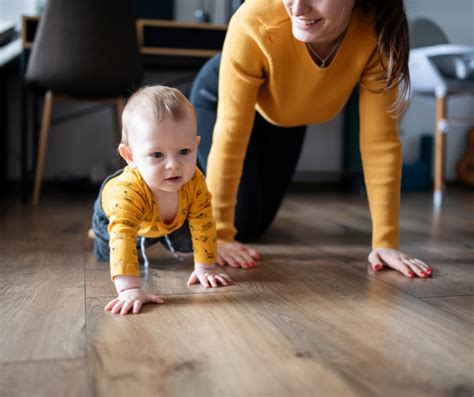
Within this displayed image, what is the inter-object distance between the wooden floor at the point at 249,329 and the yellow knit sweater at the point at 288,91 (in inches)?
6.7

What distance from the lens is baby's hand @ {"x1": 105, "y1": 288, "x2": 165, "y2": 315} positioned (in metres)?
0.99

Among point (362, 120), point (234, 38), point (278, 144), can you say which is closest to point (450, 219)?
point (278, 144)

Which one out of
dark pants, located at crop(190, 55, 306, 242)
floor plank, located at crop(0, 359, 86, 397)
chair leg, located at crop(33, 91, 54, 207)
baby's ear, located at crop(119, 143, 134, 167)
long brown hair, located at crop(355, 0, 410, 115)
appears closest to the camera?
floor plank, located at crop(0, 359, 86, 397)

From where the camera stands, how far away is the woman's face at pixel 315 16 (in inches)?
45.7

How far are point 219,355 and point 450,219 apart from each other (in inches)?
65.0

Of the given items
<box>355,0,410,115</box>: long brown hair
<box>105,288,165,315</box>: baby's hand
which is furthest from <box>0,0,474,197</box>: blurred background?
<box>105,288,165,315</box>: baby's hand

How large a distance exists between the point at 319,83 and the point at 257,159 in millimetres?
444

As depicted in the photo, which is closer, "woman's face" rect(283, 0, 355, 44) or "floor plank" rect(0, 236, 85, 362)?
"floor plank" rect(0, 236, 85, 362)

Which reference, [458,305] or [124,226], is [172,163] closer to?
[124,226]

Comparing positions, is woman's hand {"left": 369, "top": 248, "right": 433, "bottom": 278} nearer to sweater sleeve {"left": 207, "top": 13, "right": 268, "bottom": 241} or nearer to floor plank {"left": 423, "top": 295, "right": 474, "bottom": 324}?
floor plank {"left": 423, "top": 295, "right": 474, "bottom": 324}

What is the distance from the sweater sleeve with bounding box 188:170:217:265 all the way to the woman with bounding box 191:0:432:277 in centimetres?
15

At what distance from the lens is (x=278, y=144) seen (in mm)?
1772

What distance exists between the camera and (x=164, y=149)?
1.05 meters

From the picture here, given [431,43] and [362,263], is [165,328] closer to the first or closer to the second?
[362,263]
